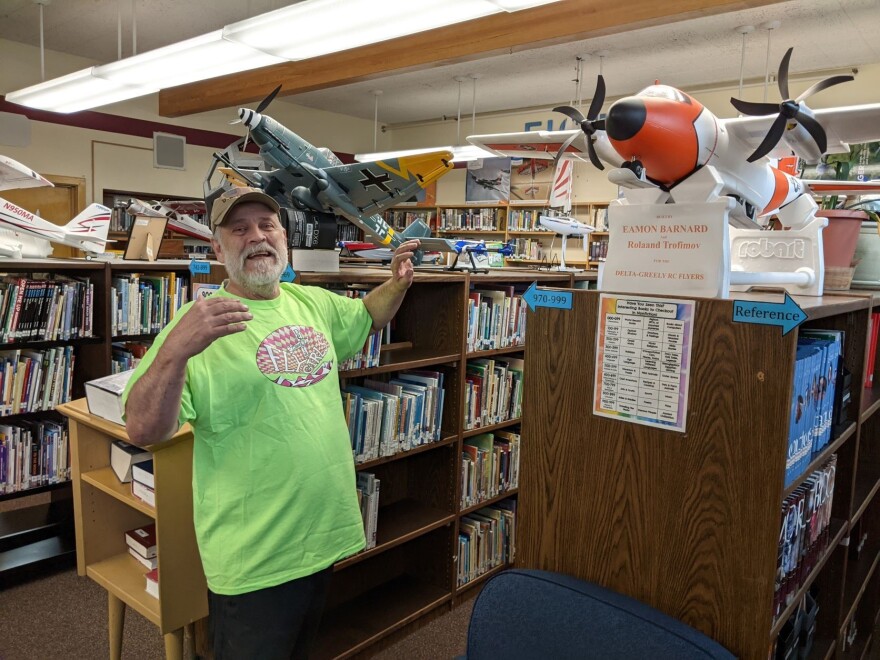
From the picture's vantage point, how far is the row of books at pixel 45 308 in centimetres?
298

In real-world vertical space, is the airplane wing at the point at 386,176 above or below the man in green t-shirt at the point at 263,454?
above

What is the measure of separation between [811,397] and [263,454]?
50.6 inches

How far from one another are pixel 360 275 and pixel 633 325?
→ 1.24 metres

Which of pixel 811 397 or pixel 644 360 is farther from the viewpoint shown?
pixel 811 397

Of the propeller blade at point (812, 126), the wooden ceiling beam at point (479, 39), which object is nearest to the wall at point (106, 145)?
the wooden ceiling beam at point (479, 39)

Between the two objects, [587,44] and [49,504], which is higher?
[587,44]

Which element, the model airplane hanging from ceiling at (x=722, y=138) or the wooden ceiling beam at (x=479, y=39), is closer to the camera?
the model airplane hanging from ceiling at (x=722, y=138)

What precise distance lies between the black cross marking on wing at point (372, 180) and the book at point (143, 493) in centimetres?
137

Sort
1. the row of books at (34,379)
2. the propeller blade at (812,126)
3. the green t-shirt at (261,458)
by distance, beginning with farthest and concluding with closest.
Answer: the row of books at (34,379) < the green t-shirt at (261,458) < the propeller blade at (812,126)

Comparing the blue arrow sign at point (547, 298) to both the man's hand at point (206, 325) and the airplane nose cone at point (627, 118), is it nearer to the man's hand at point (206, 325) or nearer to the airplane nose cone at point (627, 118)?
the airplane nose cone at point (627, 118)

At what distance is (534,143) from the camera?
1.94 metres

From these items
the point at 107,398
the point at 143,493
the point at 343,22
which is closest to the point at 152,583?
the point at 143,493

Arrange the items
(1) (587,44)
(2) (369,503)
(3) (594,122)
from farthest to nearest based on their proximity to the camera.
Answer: (1) (587,44) → (2) (369,503) → (3) (594,122)

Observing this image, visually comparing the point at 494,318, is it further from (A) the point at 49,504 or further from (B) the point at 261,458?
A: (A) the point at 49,504
